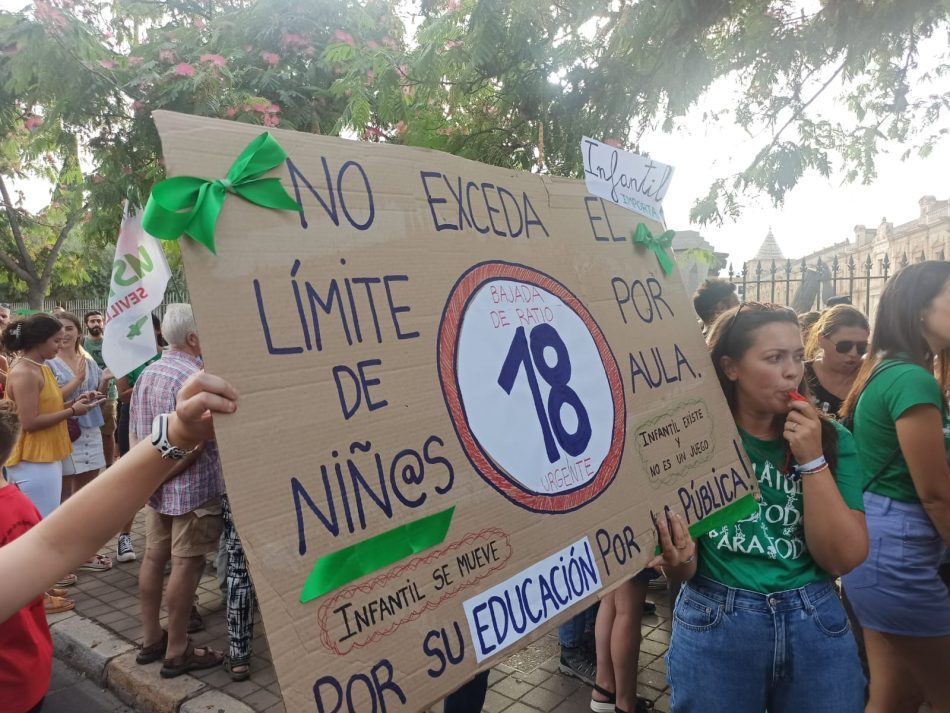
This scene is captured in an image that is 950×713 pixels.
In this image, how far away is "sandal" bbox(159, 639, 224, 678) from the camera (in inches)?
136

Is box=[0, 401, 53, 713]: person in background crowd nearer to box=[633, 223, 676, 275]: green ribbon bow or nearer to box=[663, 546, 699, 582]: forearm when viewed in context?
box=[663, 546, 699, 582]: forearm

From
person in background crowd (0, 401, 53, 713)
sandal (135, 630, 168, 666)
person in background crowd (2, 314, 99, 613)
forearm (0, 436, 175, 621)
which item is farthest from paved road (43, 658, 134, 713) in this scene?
forearm (0, 436, 175, 621)

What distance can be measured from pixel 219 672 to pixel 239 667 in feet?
0.55

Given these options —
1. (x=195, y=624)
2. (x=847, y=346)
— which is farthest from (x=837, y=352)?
(x=195, y=624)

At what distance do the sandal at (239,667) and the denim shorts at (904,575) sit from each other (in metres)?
Result: 2.92

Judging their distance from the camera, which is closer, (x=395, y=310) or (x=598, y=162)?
(x=395, y=310)

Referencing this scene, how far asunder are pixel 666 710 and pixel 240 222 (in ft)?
9.85

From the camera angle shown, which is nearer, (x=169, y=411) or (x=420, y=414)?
(x=420, y=414)

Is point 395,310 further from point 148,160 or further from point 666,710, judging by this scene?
point 148,160

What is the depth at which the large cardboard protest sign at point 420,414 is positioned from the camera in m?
1.01

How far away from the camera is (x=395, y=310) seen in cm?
124

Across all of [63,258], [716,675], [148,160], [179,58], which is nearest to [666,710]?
[716,675]

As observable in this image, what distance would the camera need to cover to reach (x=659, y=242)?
1.94 m

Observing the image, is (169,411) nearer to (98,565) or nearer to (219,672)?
(219,672)
